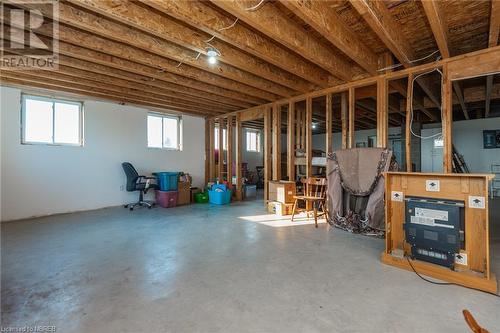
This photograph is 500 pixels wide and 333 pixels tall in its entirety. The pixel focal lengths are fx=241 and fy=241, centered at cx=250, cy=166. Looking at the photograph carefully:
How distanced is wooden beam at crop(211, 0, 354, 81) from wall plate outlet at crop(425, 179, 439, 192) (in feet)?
7.11

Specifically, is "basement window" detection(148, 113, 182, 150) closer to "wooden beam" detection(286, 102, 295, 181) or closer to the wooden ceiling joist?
the wooden ceiling joist

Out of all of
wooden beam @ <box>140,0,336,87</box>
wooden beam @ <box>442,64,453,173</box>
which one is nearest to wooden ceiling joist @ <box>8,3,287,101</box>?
wooden beam @ <box>140,0,336,87</box>

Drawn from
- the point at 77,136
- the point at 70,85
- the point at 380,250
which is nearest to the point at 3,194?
the point at 77,136

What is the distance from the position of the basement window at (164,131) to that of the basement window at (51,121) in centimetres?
168

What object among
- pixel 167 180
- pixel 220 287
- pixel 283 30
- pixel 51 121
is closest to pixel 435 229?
pixel 220 287

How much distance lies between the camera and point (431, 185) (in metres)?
2.51

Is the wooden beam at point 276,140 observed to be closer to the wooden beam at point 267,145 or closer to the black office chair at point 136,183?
the wooden beam at point 267,145

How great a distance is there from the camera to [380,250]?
3.05 meters

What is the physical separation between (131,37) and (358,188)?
13.0ft

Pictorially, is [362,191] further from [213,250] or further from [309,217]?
[213,250]

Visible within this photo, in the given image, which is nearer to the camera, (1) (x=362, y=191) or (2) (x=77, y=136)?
(1) (x=362, y=191)

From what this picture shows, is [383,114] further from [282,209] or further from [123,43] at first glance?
[123,43]

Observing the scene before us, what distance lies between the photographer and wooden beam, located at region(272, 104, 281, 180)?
6040 millimetres

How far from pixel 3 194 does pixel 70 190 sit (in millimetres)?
1038
